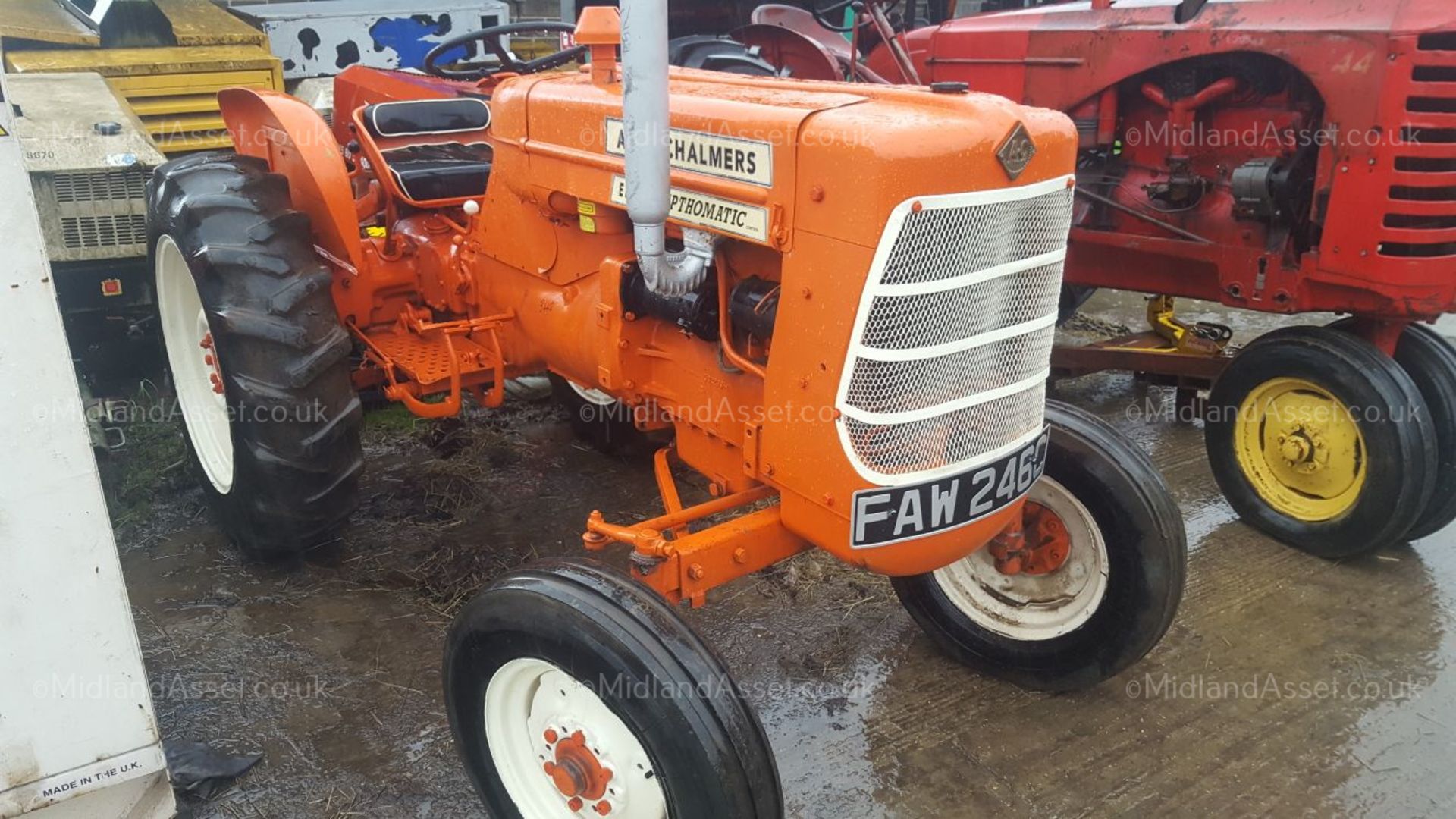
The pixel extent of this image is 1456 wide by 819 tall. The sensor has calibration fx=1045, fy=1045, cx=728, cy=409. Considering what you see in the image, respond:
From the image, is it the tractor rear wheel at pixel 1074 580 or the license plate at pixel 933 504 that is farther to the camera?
the tractor rear wheel at pixel 1074 580

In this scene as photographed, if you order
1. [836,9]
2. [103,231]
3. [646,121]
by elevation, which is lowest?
[103,231]

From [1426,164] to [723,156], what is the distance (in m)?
2.48

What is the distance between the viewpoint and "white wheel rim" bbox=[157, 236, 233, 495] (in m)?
3.53

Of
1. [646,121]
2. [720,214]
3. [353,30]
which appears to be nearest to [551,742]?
[720,214]

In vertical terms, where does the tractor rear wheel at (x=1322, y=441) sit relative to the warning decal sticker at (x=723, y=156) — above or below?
below

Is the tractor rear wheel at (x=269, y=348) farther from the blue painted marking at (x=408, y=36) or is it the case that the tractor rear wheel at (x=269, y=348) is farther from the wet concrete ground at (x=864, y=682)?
the blue painted marking at (x=408, y=36)

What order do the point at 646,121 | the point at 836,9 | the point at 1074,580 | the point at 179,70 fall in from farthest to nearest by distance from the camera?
1. the point at 179,70
2. the point at 836,9
3. the point at 1074,580
4. the point at 646,121

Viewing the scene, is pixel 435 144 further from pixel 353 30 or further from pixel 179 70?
pixel 353 30

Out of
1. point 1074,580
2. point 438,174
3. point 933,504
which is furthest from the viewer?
point 438,174

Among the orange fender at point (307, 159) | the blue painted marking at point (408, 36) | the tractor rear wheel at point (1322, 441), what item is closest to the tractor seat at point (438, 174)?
the orange fender at point (307, 159)

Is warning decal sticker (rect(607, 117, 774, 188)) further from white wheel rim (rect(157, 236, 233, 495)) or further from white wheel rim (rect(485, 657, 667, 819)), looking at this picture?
white wheel rim (rect(157, 236, 233, 495))

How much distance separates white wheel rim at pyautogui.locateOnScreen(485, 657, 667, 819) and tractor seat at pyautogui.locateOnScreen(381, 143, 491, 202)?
5.76ft

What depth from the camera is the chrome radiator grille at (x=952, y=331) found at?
190cm

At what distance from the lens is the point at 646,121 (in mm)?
1802
